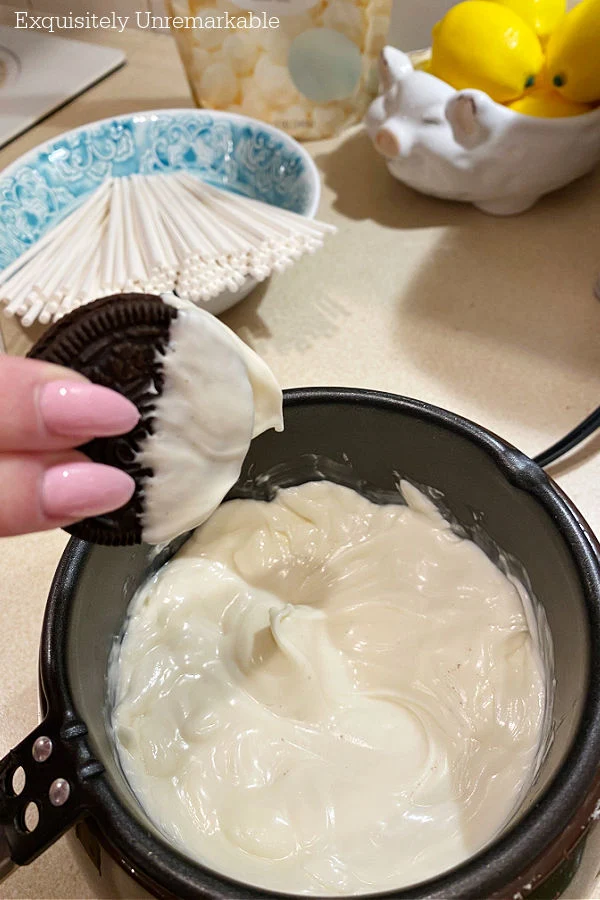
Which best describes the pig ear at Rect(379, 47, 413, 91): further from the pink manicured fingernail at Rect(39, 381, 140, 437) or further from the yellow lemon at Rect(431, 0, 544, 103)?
the pink manicured fingernail at Rect(39, 381, 140, 437)

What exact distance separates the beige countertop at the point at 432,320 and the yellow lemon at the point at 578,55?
0.56 ft

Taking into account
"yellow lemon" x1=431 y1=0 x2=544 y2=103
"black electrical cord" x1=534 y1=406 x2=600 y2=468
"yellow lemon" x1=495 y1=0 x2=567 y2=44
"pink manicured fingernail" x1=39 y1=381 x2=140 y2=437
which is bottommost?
"black electrical cord" x1=534 y1=406 x2=600 y2=468

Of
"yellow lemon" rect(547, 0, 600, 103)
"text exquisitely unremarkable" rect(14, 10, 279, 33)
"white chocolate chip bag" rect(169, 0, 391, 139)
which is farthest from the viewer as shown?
"text exquisitely unremarkable" rect(14, 10, 279, 33)

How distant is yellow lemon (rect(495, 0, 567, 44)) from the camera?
0.99 metres

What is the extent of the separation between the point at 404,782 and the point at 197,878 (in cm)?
22

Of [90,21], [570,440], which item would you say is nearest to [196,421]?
[570,440]

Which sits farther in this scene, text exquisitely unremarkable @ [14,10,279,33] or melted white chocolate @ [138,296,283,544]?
text exquisitely unremarkable @ [14,10,279,33]

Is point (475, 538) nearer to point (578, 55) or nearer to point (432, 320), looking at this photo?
point (432, 320)

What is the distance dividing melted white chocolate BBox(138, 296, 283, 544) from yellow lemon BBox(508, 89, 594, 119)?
0.67 meters

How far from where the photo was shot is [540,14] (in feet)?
3.24

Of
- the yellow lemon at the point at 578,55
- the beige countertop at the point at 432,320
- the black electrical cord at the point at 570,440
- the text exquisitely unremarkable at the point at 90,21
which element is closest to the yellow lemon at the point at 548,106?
the yellow lemon at the point at 578,55

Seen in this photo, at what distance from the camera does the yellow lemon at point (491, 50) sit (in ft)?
3.15

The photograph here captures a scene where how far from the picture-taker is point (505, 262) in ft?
3.36

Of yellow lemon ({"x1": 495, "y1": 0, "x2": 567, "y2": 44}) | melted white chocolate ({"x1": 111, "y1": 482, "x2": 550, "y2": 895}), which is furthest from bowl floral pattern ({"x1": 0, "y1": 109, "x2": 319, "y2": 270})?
melted white chocolate ({"x1": 111, "y1": 482, "x2": 550, "y2": 895})
